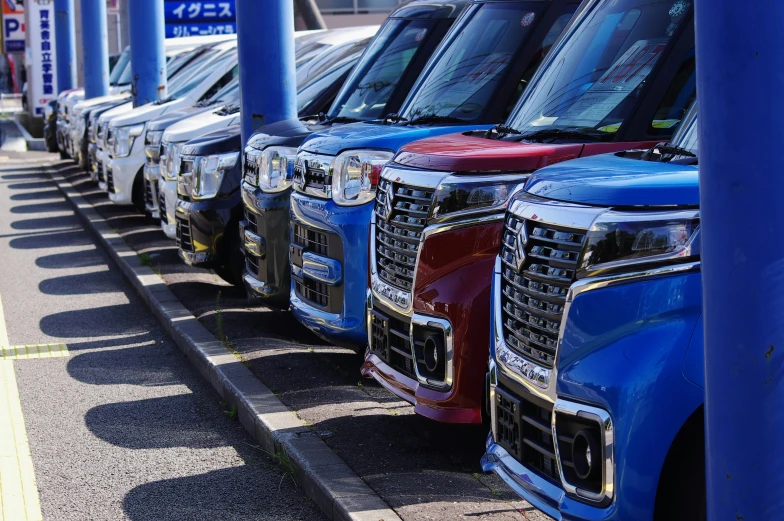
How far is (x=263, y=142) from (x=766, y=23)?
513cm

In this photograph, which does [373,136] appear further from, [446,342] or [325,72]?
[325,72]

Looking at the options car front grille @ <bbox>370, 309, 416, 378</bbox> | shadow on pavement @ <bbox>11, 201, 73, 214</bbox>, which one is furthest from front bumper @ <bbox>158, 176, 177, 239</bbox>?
shadow on pavement @ <bbox>11, 201, 73, 214</bbox>

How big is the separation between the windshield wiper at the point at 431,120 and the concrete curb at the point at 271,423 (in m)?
1.78

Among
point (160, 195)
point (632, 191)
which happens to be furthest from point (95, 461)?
point (160, 195)

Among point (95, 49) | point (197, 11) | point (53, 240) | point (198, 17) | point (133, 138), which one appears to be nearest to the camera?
point (133, 138)

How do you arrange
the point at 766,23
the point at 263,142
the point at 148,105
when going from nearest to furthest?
the point at 766,23 → the point at 263,142 → the point at 148,105

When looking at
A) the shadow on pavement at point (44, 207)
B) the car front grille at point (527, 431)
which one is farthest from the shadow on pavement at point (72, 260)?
the car front grille at point (527, 431)

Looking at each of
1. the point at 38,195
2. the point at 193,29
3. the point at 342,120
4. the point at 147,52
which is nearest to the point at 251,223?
the point at 342,120

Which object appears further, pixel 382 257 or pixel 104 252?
pixel 104 252

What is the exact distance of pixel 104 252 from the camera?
1279 cm

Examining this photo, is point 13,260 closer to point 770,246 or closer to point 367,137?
point 367,137

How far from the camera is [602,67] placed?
17.4ft

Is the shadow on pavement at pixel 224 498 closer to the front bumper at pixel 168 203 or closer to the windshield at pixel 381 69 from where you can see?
the windshield at pixel 381 69

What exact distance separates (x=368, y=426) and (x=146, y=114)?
906cm
